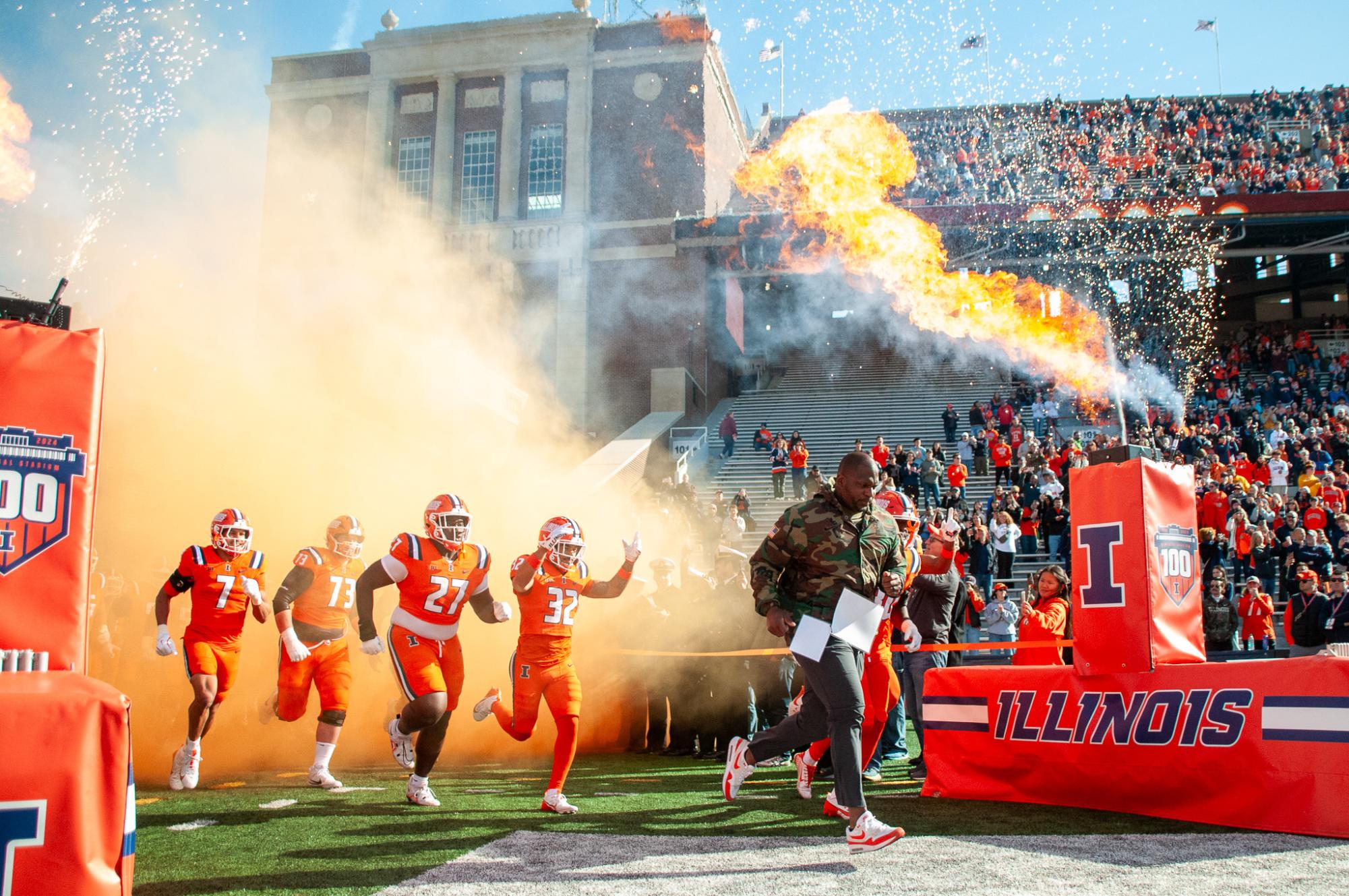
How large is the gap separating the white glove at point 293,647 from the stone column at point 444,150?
2668cm

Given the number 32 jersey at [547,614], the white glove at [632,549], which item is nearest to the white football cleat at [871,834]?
the number 32 jersey at [547,614]

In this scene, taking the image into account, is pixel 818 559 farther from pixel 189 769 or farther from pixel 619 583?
pixel 189 769

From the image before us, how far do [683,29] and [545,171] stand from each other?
5.94 m

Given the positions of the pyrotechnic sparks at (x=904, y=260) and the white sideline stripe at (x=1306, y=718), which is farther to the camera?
the pyrotechnic sparks at (x=904, y=260)

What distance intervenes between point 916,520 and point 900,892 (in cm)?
337

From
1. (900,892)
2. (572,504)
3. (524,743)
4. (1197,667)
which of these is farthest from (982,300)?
(900,892)

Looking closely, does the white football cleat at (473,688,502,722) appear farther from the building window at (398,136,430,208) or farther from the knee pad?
the building window at (398,136,430,208)

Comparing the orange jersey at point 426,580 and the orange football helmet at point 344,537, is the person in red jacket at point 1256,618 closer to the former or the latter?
the orange jersey at point 426,580

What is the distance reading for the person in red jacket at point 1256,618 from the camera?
13.2 metres

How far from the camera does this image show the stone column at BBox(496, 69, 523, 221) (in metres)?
31.9

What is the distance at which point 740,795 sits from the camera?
6.81 meters

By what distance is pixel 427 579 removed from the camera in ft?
21.9

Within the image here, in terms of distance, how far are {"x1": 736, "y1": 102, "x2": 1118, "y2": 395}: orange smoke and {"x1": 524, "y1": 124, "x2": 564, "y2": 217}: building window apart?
21.2 ft

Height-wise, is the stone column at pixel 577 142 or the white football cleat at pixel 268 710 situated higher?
the stone column at pixel 577 142
